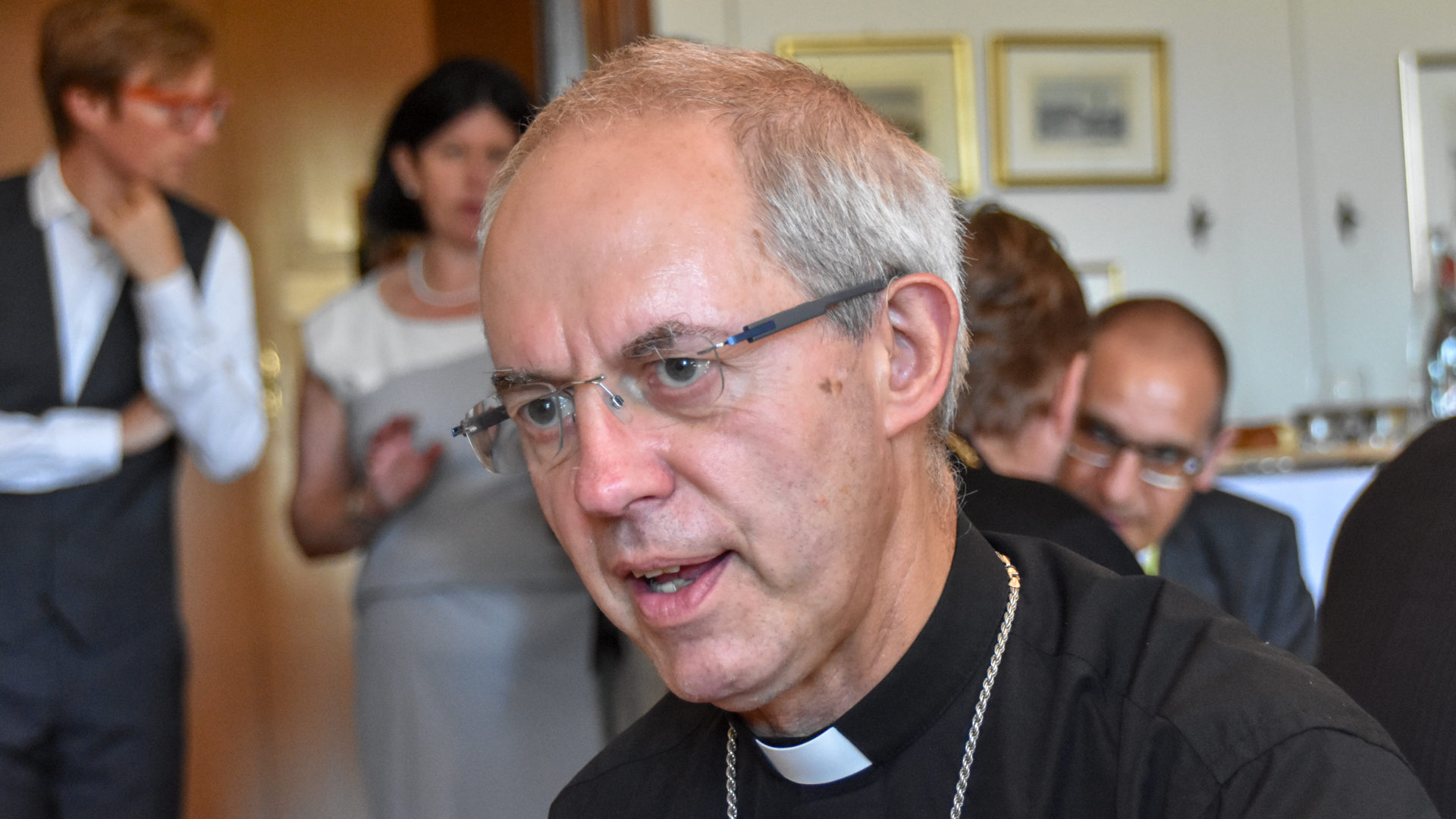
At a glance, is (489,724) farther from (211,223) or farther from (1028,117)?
(1028,117)

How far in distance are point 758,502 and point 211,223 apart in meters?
1.98

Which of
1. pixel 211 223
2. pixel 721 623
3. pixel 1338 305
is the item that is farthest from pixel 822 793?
pixel 1338 305

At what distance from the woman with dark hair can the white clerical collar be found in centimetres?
130

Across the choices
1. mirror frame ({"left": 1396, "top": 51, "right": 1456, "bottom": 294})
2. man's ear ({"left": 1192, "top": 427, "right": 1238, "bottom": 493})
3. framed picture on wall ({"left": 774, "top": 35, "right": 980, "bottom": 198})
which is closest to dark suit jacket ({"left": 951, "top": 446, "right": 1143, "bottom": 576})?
man's ear ({"left": 1192, "top": 427, "right": 1238, "bottom": 493})

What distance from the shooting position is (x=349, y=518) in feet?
8.60

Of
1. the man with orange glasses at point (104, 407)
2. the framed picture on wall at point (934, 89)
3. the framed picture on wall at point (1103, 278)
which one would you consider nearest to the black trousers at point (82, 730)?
the man with orange glasses at point (104, 407)

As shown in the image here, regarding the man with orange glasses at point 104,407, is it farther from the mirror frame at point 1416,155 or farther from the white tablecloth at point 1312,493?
the mirror frame at point 1416,155

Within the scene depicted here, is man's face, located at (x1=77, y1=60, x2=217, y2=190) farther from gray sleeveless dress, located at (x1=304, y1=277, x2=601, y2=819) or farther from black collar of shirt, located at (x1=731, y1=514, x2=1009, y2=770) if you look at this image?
black collar of shirt, located at (x1=731, y1=514, x2=1009, y2=770)

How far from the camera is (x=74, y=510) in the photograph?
246cm

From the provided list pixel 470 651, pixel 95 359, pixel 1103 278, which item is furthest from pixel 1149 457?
pixel 1103 278

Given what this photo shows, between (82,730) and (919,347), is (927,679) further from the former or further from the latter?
(82,730)

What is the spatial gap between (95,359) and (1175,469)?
200 centimetres

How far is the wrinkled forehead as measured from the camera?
1042 mm

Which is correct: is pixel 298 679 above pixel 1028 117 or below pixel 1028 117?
below
